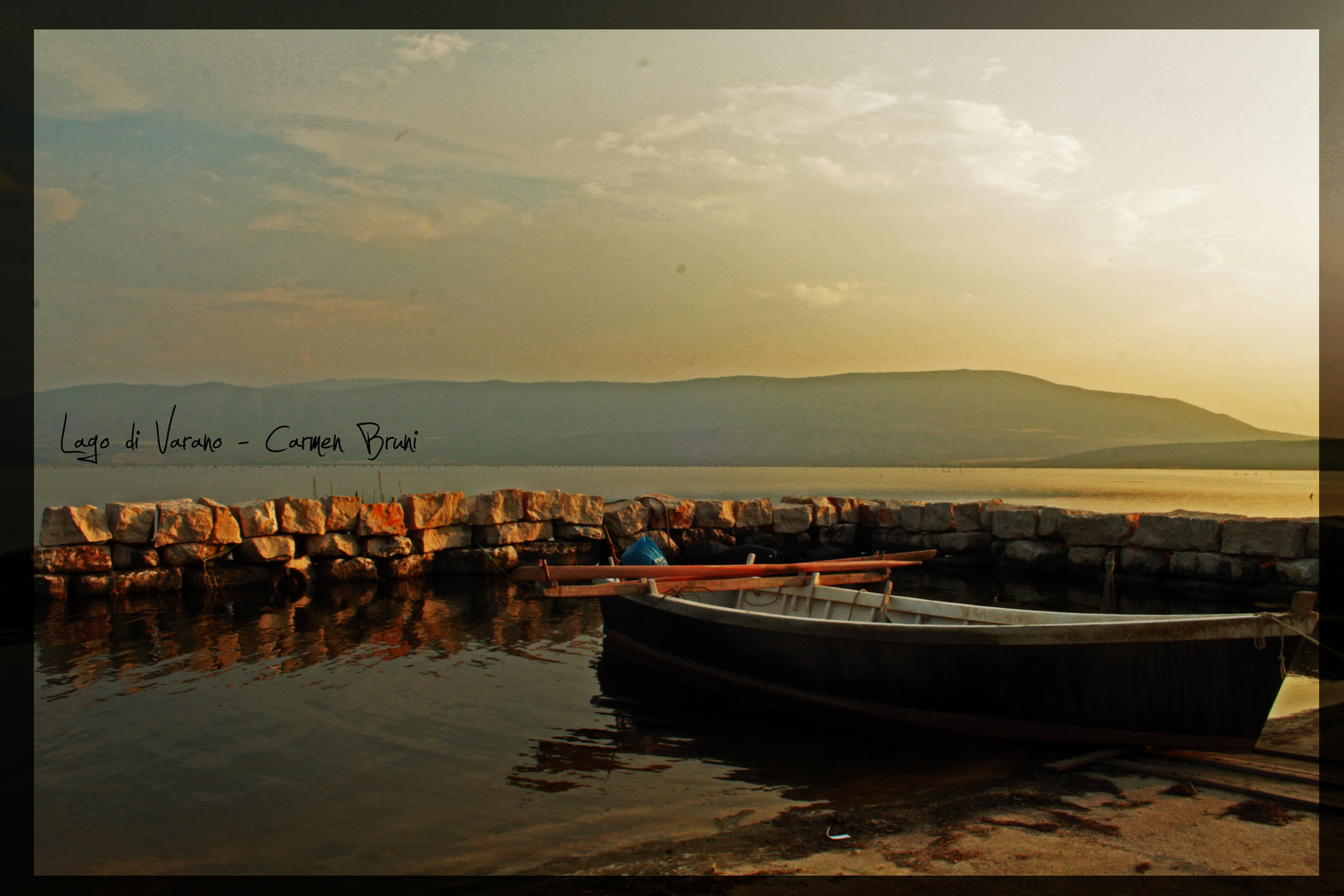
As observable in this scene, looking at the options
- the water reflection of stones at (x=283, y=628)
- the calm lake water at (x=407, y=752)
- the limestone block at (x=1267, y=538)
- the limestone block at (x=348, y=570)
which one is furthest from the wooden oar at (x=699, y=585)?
the limestone block at (x=1267, y=538)

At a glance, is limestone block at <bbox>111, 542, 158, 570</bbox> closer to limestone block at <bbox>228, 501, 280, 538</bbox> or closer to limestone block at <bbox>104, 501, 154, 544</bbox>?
limestone block at <bbox>104, 501, 154, 544</bbox>

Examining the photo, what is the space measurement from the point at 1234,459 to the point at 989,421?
140 feet

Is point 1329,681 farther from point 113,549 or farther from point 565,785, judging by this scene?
point 113,549

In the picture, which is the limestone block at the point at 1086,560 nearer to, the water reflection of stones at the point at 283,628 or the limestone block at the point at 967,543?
the limestone block at the point at 967,543

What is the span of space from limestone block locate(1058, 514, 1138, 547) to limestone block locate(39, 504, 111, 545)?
17.5 metres

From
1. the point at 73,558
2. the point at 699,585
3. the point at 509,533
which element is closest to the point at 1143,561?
the point at 699,585

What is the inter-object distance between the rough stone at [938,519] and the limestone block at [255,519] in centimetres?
1345

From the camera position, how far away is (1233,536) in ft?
43.7

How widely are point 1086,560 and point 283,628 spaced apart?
557 inches

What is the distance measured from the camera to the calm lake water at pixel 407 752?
16.9 feet

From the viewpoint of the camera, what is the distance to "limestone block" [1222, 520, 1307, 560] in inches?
500

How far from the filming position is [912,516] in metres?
18.2

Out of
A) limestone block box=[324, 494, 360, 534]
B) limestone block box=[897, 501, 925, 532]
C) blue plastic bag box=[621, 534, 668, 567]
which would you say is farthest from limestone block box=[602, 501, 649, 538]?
blue plastic bag box=[621, 534, 668, 567]

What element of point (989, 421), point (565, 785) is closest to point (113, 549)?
point (565, 785)
